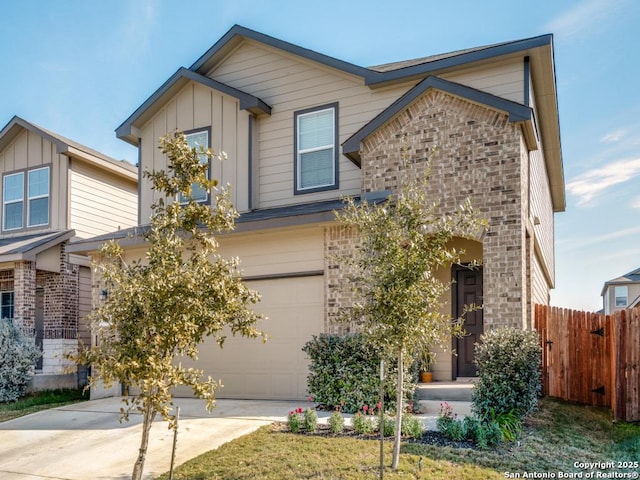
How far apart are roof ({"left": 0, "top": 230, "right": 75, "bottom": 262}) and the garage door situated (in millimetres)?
6231

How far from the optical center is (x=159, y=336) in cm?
524

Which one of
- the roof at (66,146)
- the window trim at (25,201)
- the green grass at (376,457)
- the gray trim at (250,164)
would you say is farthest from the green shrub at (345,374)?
the window trim at (25,201)

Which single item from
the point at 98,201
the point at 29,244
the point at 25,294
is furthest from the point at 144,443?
the point at 98,201

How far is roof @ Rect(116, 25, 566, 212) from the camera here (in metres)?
11.1

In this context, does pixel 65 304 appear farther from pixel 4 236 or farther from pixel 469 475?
pixel 469 475

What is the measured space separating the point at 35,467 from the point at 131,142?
32.5ft

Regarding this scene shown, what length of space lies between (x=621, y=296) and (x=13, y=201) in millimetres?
32990

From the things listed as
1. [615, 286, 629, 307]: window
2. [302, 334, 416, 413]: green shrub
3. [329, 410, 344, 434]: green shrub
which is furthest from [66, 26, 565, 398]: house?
[615, 286, 629, 307]: window

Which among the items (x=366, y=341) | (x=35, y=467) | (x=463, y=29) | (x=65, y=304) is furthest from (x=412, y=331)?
(x=65, y=304)

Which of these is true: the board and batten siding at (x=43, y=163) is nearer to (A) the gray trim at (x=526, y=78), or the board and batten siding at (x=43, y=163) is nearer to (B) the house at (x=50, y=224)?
(B) the house at (x=50, y=224)

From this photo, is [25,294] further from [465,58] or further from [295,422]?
[465,58]

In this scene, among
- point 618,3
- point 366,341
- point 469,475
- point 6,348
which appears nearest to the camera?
point 469,475

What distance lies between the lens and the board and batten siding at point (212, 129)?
13.7 metres

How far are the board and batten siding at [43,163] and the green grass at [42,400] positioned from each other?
4574mm
